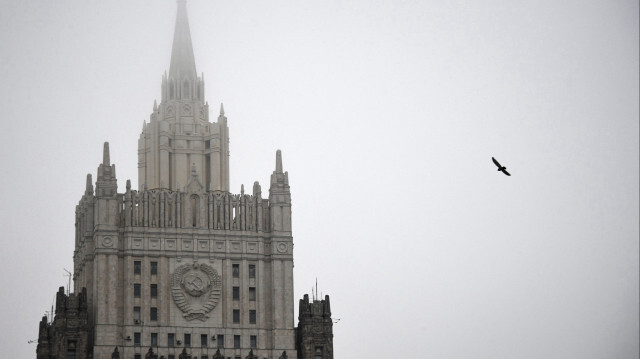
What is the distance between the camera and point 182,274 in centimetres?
14888

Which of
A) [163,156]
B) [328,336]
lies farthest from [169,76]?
[328,336]

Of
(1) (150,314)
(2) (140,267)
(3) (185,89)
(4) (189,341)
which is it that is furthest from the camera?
(3) (185,89)

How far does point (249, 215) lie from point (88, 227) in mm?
14273

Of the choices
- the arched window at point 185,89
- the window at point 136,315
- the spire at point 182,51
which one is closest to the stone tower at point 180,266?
the window at point 136,315

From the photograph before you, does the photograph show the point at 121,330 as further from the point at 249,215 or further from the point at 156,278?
the point at 249,215

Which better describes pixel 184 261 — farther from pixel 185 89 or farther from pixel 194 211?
pixel 185 89

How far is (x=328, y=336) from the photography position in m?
150

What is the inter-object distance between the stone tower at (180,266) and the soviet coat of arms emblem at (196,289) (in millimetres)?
87

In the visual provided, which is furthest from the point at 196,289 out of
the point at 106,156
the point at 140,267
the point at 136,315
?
the point at 106,156

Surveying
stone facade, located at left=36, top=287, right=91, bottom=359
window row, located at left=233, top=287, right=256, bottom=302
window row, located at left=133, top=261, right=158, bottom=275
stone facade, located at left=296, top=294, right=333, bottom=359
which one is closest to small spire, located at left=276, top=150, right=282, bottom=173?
window row, located at left=233, top=287, right=256, bottom=302

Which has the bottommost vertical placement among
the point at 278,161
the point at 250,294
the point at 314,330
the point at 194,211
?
the point at 314,330

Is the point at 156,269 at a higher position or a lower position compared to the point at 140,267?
Answer: lower

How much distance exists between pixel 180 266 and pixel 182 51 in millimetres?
22188

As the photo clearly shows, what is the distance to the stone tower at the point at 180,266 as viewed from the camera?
14612 cm
